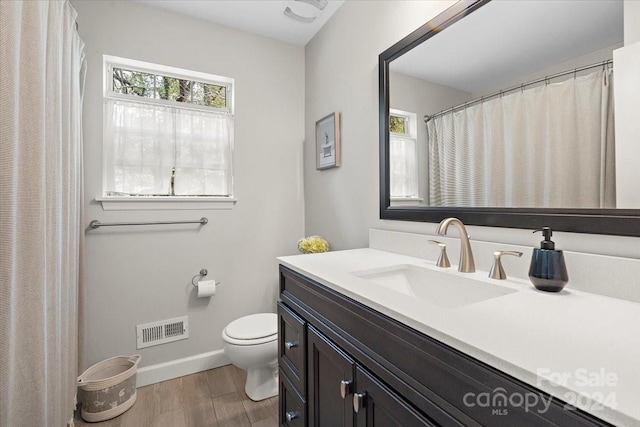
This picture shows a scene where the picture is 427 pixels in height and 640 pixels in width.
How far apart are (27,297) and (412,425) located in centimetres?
119

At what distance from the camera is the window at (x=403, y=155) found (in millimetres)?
1454

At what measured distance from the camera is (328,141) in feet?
6.84

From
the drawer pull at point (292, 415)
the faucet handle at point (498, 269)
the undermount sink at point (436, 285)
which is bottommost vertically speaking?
the drawer pull at point (292, 415)

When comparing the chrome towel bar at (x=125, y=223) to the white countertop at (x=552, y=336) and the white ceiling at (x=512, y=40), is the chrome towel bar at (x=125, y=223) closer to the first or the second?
the white countertop at (x=552, y=336)

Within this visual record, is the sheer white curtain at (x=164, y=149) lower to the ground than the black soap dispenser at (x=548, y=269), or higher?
higher

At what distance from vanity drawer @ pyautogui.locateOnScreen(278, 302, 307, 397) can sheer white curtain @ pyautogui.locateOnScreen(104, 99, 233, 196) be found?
1258mm

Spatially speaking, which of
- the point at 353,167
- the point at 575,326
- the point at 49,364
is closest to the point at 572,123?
the point at 575,326

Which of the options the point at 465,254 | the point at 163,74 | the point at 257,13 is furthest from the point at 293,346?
the point at 257,13

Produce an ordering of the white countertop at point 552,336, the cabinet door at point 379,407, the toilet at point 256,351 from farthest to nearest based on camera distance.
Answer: the toilet at point 256,351, the cabinet door at point 379,407, the white countertop at point 552,336

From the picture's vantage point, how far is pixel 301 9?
1997mm

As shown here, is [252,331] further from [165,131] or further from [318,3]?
[318,3]

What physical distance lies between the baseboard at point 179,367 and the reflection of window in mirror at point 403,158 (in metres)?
1.73

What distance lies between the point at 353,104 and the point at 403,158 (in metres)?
0.59

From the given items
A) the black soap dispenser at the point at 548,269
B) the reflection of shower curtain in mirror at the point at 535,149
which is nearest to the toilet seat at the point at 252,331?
the reflection of shower curtain in mirror at the point at 535,149
